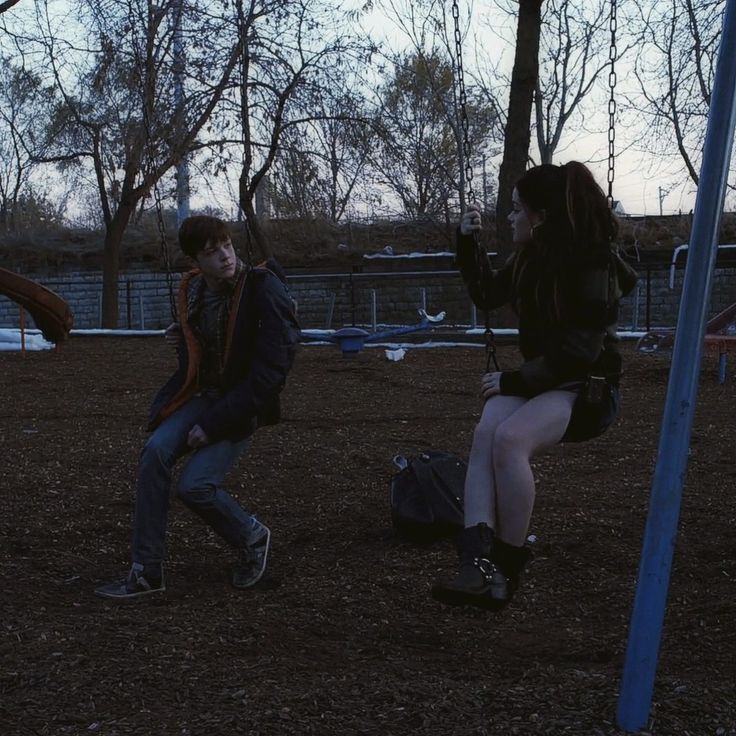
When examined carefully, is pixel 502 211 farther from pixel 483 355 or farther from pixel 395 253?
pixel 395 253

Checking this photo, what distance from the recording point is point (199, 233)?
391 centimetres

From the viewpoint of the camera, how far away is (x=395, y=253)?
29.9 meters

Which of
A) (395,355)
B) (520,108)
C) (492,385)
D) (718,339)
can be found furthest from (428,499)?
(520,108)

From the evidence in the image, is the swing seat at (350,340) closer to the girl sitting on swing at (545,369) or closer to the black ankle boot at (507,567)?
the girl sitting on swing at (545,369)

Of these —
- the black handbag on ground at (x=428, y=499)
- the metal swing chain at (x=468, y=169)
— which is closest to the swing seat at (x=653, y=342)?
the black handbag on ground at (x=428, y=499)

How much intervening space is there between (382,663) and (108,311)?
68.2 ft

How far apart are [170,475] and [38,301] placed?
0.88 m

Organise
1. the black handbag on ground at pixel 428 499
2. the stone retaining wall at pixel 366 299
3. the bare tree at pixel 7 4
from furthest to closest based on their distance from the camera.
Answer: the stone retaining wall at pixel 366 299 < the bare tree at pixel 7 4 < the black handbag on ground at pixel 428 499

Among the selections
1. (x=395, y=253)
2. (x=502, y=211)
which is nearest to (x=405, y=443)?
(x=502, y=211)

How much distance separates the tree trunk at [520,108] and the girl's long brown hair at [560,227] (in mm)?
12440

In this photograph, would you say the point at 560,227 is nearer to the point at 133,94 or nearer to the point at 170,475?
the point at 170,475

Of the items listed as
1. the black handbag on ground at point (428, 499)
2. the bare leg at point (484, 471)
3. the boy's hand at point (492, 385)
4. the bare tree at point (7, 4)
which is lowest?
the black handbag on ground at point (428, 499)

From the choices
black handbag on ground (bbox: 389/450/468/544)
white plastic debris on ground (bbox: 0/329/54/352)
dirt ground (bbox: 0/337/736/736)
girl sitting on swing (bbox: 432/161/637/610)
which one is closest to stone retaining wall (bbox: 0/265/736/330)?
white plastic debris on ground (bbox: 0/329/54/352)

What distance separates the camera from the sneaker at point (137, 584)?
13.5 ft
